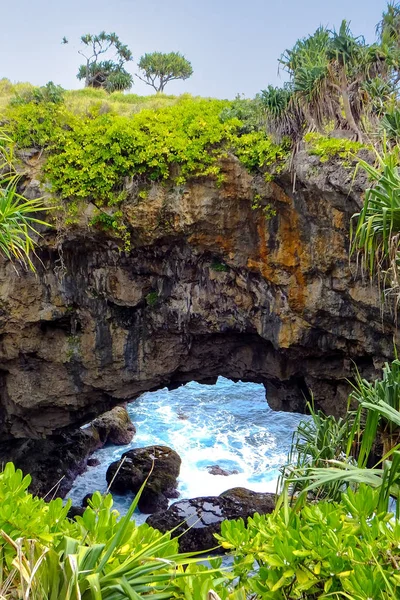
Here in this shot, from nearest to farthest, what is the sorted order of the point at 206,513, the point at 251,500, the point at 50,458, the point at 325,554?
1. the point at 325,554
2. the point at 206,513
3. the point at 251,500
4. the point at 50,458

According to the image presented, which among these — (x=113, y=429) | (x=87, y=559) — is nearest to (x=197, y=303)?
(x=87, y=559)

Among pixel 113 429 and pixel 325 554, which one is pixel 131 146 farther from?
pixel 113 429

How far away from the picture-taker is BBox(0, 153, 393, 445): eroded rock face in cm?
861

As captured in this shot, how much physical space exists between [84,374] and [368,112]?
767 centimetres

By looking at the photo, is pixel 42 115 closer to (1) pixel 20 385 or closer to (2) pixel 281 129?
(2) pixel 281 129

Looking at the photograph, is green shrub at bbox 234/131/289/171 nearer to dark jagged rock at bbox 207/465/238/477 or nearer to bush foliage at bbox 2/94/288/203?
bush foliage at bbox 2/94/288/203

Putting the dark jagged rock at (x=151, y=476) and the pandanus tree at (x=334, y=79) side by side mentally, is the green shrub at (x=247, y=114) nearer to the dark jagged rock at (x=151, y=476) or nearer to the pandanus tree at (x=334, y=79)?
the pandanus tree at (x=334, y=79)

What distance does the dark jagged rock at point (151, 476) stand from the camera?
13.0 metres

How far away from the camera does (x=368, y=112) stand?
25.5 feet

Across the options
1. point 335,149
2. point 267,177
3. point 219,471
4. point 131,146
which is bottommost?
point 219,471

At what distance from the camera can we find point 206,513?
37.0ft

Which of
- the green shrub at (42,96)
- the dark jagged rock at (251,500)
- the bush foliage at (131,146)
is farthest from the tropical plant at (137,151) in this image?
the dark jagged rock at (251,500)

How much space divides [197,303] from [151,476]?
243 inches

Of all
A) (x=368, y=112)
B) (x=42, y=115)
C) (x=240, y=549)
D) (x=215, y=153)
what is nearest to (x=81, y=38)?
(x=42, y=115)
